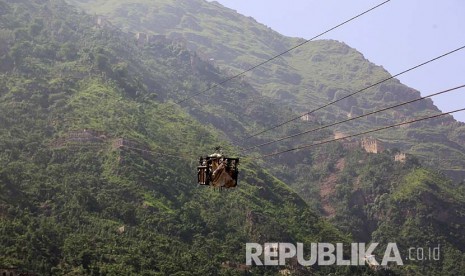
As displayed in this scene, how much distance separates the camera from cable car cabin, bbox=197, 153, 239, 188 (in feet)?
95.5

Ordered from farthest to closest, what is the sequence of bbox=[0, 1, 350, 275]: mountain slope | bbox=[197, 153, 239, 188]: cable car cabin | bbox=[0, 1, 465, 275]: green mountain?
bbox=[0, 1, 465, 275]: green mountain < bbox=[0, 1, 350, 275]: mountain slope < bbox=[197, 153, 239, 188]: cable car cabin

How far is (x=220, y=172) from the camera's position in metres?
29.1

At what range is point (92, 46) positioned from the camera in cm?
11662

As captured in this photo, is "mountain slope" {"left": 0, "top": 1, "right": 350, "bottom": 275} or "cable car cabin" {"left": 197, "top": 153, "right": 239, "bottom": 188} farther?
"mountain slope" {"left": 0, "top": 1, "right": 350, "bottom": 275}

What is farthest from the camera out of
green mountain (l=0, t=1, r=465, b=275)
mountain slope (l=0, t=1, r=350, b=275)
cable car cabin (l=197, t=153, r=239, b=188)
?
green mountain (l=0, t=1, r=465, b=275)

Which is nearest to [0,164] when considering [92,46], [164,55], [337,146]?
[92,46]

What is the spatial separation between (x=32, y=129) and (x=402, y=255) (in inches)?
2253

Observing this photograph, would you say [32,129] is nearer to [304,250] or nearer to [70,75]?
[70,75]

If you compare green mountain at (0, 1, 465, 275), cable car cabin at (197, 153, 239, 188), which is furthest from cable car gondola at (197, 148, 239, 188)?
green mountain at (0, 1, 465, 275)

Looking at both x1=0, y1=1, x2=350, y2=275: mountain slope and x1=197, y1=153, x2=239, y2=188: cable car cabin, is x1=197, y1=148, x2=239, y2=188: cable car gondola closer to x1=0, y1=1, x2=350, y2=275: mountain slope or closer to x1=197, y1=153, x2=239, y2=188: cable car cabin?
x1=197, y1=153, x2=239, y2=188: cable car cabin

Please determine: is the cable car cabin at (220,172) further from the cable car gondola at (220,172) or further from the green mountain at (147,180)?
the green mountain at (147,180)

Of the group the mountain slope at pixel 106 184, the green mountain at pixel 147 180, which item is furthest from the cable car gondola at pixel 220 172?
the green mountain at pixel 147 180

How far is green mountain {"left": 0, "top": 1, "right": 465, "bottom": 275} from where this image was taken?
59.5m

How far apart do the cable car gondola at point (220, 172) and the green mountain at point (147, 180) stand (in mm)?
26159
